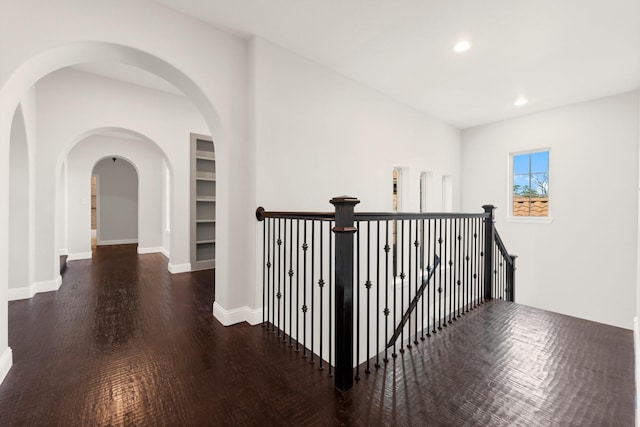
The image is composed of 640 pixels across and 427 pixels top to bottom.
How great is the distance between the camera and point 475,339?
2207 mm

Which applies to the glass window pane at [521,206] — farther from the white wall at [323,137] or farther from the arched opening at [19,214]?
the arched opening at [19,214]

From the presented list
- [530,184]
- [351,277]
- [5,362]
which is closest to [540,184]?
[530,184]

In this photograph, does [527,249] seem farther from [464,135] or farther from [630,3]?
[630,3]

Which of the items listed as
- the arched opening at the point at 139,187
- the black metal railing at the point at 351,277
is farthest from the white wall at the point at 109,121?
the black metal railing at the point at 351,277

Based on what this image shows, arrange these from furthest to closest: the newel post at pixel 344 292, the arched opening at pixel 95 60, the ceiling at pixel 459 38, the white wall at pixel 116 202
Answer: the white wall at pixel 116 202
the ceiling at pixel 459 38
the arched opening at pixel 95 60
the newel post at pixel 344 292

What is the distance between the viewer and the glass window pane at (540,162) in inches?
197

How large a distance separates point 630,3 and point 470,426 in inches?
138

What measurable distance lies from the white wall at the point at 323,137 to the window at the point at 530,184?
194 cm

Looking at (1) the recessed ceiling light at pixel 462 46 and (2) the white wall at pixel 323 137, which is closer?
(2) the white wall at pixel 323 137

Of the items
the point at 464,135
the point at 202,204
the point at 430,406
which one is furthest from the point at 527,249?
→ the point at 202,204

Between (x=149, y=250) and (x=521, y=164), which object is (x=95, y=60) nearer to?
(x=149, y=250)

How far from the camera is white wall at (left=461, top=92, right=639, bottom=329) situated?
13.4ft

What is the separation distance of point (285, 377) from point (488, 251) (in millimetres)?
2598

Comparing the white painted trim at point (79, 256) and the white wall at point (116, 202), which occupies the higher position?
the white wall at point (116, 202)
